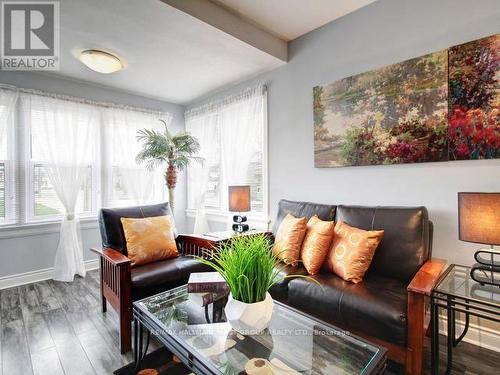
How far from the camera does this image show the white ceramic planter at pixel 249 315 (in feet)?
4.03

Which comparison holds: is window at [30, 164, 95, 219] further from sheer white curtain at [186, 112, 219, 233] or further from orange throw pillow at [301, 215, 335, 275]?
orange throw pillow at [301, 215, 335, 275]

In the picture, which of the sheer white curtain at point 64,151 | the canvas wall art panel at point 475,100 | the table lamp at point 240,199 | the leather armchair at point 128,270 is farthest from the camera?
the sheer white curtain at point 64,151

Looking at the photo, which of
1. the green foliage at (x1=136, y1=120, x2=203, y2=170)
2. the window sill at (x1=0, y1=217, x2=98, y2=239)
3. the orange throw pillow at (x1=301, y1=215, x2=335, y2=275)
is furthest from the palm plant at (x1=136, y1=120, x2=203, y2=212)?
the orange throw pillow at (x1=301, y1=215, x2=335, y2=275)

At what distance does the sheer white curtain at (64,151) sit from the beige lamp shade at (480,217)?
3.97 m

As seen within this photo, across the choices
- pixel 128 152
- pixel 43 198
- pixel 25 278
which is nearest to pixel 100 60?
pixel 128 152

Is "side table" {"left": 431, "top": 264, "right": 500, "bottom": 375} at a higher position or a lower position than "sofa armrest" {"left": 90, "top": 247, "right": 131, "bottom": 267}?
lower

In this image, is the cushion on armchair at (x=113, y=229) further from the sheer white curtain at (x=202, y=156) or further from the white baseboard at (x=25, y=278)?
the sheer white curtain at (x=202, y=156)

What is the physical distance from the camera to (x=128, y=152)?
4.03 m

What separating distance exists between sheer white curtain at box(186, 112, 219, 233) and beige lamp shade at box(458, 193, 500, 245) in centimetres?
318

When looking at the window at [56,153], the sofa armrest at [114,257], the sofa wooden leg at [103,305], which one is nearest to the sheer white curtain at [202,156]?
the window at [56,153]

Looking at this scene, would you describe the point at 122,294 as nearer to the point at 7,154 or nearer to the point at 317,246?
the point at 317,246

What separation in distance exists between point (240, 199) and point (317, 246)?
1093mm

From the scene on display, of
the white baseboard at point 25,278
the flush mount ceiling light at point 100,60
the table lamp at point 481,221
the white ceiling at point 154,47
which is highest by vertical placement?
the white ceiling at point 154,47

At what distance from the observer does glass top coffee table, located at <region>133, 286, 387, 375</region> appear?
1.12 metres
